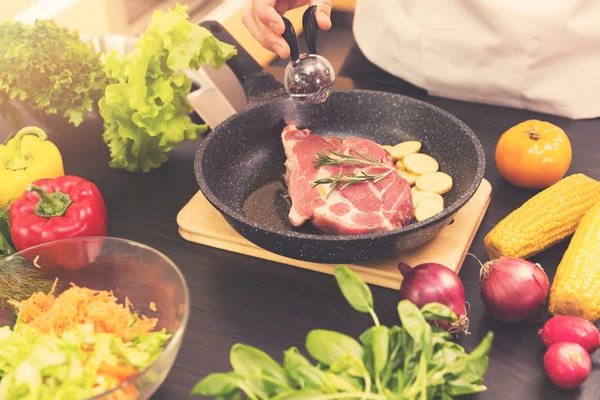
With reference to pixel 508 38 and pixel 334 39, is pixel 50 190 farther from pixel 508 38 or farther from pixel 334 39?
pixel 334 39

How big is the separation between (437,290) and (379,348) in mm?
248

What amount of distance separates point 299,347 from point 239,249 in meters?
0.28

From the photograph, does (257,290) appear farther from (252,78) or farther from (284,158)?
(252,78)

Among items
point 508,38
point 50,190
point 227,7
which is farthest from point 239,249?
point 227,7

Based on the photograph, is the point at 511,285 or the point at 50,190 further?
the point at 50,190

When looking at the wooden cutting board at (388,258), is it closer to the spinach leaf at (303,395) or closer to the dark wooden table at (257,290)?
the dark wooden table at (257,290)

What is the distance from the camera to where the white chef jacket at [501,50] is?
162cm

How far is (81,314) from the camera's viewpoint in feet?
3.08

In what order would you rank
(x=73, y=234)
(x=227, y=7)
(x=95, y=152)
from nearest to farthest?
(x=73, y=234), (x=95, y=152), (x=227, y=7)

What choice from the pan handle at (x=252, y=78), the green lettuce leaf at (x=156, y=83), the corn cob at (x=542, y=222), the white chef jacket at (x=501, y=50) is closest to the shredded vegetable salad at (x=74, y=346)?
the green lettuce leaf at (x=156, y=83)

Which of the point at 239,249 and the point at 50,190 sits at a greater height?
the point at 50,190

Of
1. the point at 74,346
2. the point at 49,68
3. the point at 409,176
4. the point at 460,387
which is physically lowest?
the point at 409,176

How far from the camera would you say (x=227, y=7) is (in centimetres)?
234

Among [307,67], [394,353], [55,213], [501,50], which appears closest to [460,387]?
[394,353]
